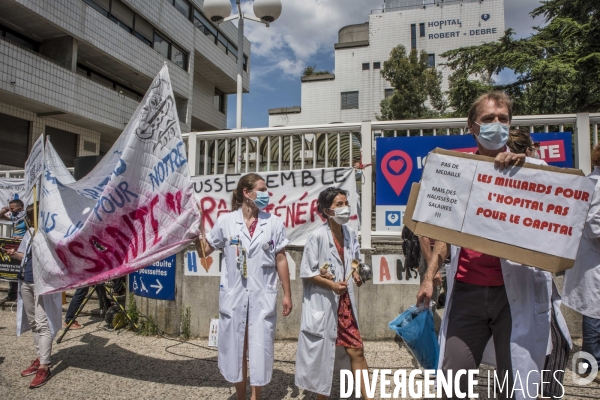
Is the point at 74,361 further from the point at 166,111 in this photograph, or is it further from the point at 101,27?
the point at 101,27

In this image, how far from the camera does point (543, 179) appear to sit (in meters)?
2.08

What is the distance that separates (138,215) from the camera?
150 inches

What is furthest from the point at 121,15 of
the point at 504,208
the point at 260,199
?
the point at 504,208

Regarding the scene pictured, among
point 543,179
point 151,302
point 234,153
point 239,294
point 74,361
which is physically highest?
point 234,153

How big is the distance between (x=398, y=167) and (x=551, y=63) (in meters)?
11.1

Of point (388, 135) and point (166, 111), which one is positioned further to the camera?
point (388, 135)

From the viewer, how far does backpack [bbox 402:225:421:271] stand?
4.55 metres

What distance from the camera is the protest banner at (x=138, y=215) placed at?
375 cm

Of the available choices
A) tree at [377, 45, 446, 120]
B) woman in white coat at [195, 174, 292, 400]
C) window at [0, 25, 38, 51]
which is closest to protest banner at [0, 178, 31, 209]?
woman in white coat at [195, 174, 292, 400]

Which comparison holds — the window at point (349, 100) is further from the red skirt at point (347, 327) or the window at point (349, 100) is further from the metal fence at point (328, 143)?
the red skirt at point (347, 327)

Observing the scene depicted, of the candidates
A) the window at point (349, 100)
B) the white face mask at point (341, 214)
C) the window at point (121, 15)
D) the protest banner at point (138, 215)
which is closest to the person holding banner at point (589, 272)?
the white face mask at point (341, 214)

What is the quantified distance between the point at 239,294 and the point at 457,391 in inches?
71.3

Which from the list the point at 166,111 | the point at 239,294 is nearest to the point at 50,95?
the point at 166,111

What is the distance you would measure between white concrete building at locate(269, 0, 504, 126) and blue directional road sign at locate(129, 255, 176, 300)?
3400cm
